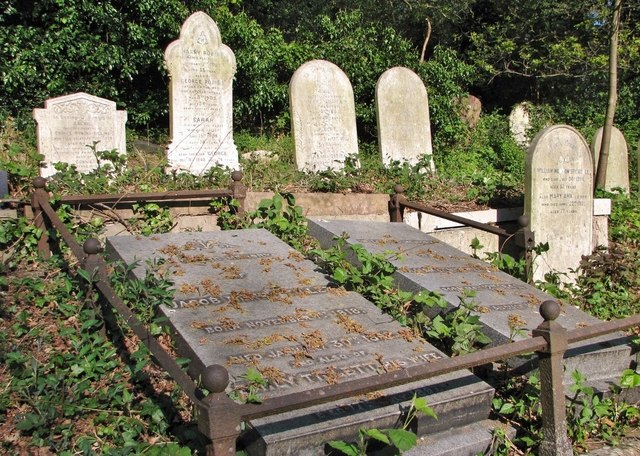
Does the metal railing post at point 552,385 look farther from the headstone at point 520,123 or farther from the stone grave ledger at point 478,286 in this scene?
the headstone at point 520,123

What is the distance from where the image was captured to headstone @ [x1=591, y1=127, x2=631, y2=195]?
33.3ft

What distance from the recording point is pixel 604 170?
9.23 metres

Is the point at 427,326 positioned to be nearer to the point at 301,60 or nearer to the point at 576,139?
the point at 576,139

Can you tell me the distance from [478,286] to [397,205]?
1.90 m

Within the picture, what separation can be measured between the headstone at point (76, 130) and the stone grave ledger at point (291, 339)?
2.45m

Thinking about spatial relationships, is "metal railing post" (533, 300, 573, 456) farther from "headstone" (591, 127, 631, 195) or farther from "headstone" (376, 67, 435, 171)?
"headstone" (591, 127, 631, 195)

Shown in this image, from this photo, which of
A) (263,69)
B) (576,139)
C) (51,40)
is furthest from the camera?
(263,69)

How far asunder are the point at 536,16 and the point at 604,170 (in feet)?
26.4

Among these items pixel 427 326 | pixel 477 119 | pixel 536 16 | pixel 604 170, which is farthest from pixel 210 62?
pixel 536 16

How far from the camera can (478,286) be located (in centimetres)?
493

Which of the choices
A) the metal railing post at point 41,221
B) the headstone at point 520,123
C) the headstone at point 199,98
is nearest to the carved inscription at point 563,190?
the headstone at point 199,98

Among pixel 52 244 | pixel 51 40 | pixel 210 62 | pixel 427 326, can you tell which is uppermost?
pixel 51 40

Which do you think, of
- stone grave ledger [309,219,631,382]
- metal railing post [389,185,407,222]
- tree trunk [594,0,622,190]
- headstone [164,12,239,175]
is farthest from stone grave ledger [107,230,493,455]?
tree trunk [594,0,622,190]

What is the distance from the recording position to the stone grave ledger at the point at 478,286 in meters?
4.18
